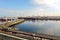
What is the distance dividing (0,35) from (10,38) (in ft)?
7.02

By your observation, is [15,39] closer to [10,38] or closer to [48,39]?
[10,38]

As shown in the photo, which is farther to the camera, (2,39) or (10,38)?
(2,39)

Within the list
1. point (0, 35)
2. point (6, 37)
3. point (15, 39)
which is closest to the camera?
point (15, 39)

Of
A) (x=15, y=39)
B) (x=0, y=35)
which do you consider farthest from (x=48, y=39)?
(x=0, y=35)

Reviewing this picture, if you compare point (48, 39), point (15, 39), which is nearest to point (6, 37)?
point (15, 39)

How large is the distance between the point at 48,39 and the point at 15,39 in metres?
4.11

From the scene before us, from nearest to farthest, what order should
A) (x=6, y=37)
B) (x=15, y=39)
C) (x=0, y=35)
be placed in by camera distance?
(x=15, y=39), (x=6, y=37), (x=0, y=35)

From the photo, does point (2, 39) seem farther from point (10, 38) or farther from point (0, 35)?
point (10, 38)

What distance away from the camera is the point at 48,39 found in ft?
43.9

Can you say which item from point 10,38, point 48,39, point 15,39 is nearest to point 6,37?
point 10,38

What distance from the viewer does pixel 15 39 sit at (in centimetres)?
1079

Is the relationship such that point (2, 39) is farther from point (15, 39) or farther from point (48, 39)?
point (48, 39)

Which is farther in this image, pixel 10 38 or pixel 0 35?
pixel 0 35

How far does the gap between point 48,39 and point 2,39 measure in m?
4.75
